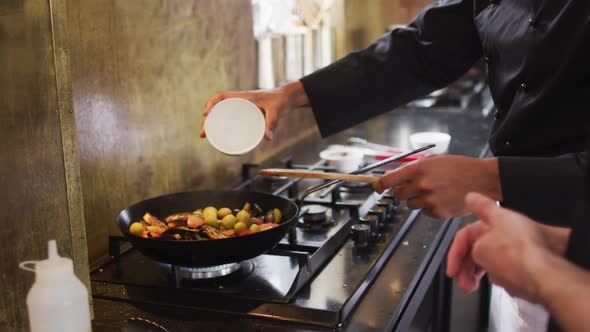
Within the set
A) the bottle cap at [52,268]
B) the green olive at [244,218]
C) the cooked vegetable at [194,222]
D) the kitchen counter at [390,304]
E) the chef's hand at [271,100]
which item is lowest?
the kitchen counter at [390,304]

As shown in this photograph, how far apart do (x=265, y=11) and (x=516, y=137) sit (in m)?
1.28

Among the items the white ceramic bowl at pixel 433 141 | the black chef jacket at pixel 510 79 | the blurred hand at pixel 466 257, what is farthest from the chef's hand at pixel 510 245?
the white ceramic bowl at pixel 433 141

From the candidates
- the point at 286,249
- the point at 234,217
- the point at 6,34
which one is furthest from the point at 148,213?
the point at 6,34

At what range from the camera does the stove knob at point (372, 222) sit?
1.53 meters

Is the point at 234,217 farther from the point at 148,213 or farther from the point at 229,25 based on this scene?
the point at 229,25

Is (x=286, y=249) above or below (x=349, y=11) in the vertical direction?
below

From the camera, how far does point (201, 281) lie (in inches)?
50.7

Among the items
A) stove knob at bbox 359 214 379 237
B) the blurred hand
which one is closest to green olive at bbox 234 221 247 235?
stove knob at bbox 359 214 379 237

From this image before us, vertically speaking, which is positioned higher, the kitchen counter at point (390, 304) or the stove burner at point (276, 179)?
the stove burner at point (276, 179)

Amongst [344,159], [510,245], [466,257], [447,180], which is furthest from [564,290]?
[344,159]

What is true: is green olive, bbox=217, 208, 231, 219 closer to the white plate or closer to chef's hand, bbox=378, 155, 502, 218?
the white plate

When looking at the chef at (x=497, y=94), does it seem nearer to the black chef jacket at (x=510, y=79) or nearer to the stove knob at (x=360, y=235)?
the black chef jacket at (x=510, y=79)

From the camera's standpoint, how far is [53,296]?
89 centimetres

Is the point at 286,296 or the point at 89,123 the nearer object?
the point at 286,296
